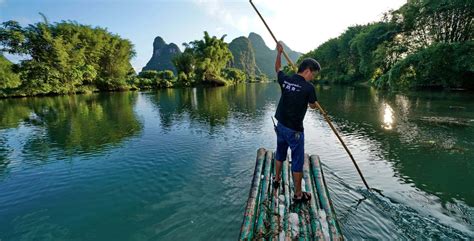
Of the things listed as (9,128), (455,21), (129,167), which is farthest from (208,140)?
(455,21)

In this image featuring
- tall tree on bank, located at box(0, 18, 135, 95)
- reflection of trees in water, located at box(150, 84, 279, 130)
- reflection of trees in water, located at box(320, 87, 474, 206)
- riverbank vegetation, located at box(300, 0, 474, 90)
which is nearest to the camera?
reflection of trees in water, located at box(320, 87, 474, 206)

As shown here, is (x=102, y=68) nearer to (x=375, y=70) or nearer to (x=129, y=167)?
(x=129, y=167)

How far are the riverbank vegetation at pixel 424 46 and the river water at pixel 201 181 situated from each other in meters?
15.6

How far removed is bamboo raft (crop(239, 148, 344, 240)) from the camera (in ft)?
12.7

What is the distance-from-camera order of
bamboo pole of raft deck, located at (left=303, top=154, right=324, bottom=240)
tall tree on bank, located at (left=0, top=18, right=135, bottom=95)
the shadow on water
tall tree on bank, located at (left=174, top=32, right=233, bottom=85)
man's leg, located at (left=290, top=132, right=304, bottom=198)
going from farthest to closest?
tall tree on bank, located at (left=174, top=32, right=233, bottom=85) → tall tree on bank, located at (left=0, top=18, right=135, bottom=95) → man's leg, located at (left=290, top=132, right=304, bottom=198) → the shadow on water → bamboo pole of raft deck, located at (left=303, top=154, right=324, bottom=240)

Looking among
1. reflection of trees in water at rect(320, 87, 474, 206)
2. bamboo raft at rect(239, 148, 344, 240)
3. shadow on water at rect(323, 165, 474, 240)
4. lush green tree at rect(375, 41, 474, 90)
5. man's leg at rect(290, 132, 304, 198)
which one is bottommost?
shadow on water at rect(323, 165, 474, 240)

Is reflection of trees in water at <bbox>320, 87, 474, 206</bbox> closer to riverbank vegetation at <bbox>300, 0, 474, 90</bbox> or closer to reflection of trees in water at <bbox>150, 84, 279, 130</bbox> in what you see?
reflection of trees in water at <bbox>150, 84, 279, 130</bbox>

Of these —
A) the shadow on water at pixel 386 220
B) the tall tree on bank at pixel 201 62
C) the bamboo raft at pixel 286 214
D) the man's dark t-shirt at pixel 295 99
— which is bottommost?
the shadow on water at pixel 386 220

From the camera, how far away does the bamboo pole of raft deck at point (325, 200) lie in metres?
3.90

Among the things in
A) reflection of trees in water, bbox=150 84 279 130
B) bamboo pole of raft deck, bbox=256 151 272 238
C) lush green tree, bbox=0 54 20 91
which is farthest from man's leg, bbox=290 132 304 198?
lush green tree, bbox=0 54 20 91

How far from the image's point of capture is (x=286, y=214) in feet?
14.7

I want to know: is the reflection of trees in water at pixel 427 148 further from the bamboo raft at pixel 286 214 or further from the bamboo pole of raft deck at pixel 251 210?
the bamboo pole of raft deck at pixel 251 210

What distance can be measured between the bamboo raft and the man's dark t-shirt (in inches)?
64.2

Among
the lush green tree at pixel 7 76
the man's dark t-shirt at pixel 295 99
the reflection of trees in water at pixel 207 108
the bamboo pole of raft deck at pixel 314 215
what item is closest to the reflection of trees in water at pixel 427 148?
the bamboo pole of raft deck at pixel 314 215
